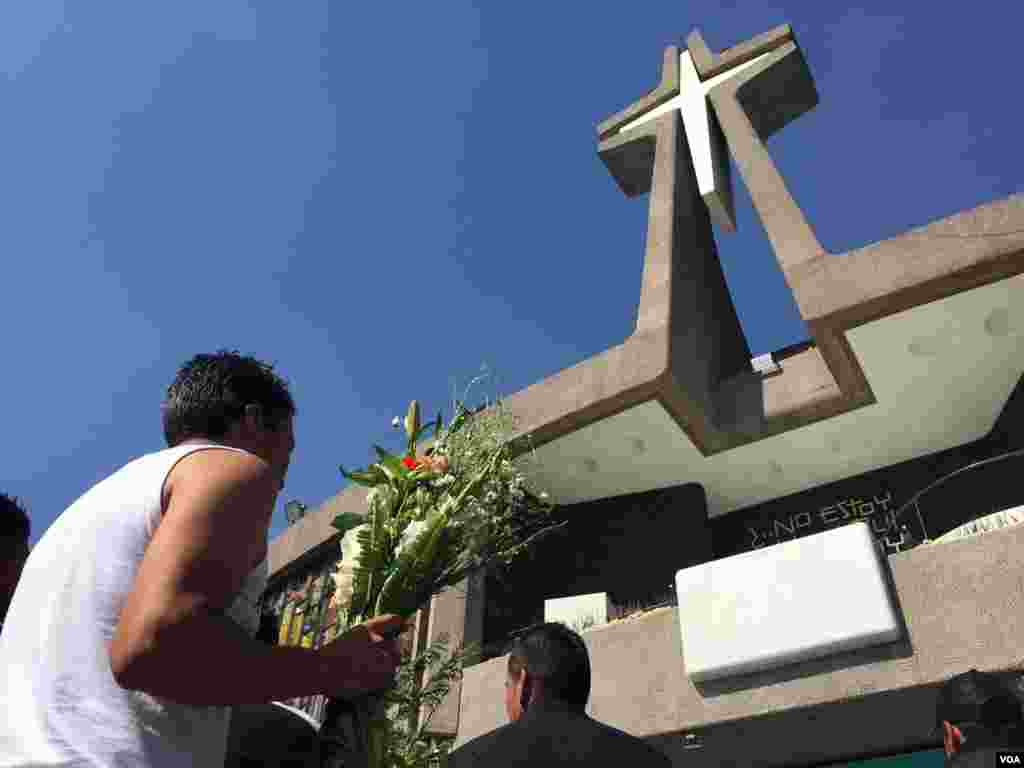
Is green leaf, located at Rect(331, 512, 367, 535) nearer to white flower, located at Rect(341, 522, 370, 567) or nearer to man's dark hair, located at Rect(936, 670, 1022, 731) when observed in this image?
white flower, located at Rect(341, 522, 370, 567)

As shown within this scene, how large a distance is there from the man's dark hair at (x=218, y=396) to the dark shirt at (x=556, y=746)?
1.56 metres

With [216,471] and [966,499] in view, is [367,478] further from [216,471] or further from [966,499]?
[966,499]

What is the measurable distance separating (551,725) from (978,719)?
79.9 inches

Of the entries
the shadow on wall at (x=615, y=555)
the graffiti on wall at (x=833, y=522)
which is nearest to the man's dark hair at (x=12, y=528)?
the shadow on wall at (x=615, y=555)

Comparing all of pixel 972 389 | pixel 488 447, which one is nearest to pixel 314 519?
pixel 972 389

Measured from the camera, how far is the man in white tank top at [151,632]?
118 cm

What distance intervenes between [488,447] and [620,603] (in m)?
12.3

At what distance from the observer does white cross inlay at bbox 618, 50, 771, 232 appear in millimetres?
16406

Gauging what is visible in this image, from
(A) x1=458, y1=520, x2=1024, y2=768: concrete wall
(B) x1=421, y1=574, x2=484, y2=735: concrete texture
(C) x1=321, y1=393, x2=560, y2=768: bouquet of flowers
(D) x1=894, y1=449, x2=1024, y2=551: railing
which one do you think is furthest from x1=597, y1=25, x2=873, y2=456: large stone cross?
(C) x1=321, y1=393, x2=560, y2=768: bouquet of flowers

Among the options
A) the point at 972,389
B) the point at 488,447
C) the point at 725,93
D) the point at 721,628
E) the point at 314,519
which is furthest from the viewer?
the point at 725,93

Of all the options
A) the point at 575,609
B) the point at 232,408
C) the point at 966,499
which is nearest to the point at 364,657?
the point at 232,408

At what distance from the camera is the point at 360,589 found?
2131 mm

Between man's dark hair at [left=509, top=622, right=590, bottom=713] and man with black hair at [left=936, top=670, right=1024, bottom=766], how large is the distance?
5.58 ft

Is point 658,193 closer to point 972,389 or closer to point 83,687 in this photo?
point 972,389
